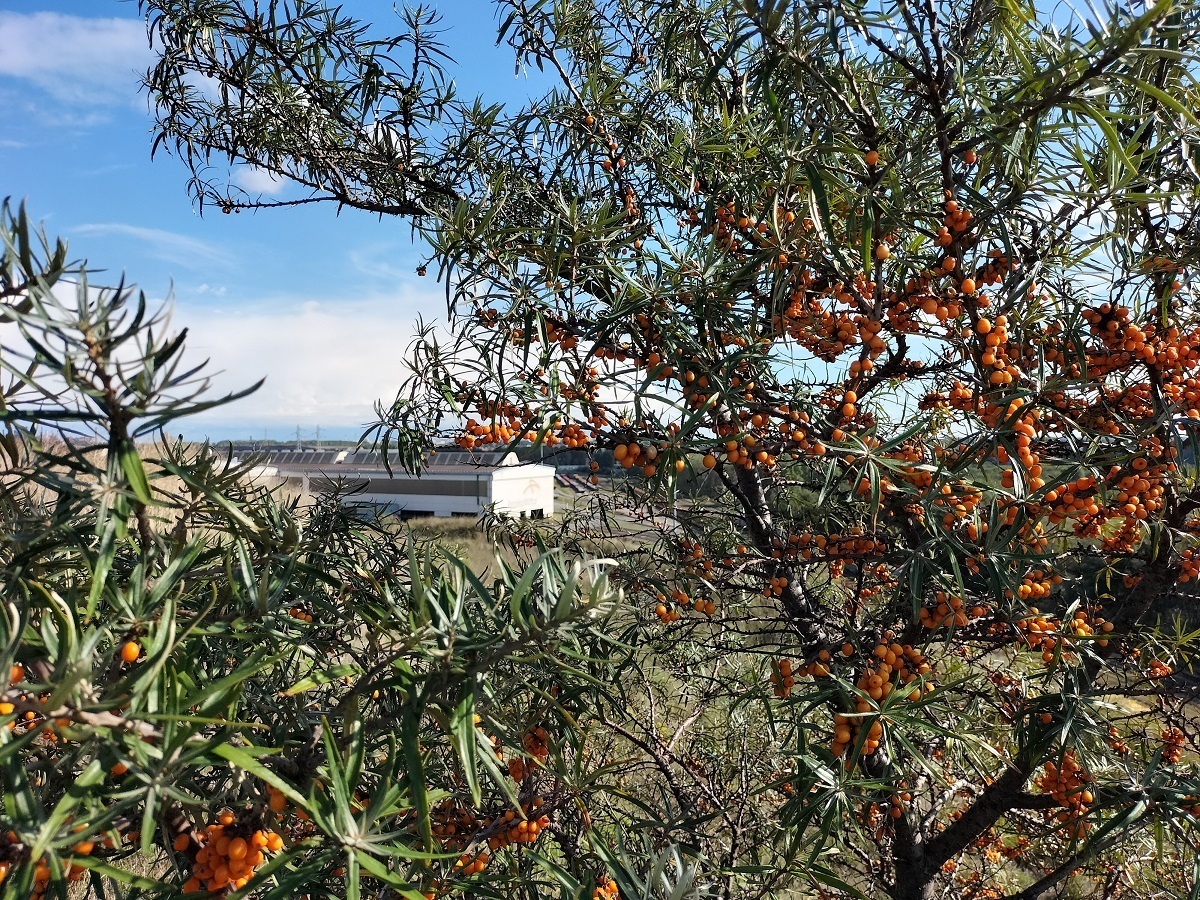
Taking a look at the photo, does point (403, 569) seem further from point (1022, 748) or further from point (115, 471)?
point (1022, 748)

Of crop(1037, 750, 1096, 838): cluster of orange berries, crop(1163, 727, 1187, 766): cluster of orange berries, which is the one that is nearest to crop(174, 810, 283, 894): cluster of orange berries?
crop(1037, 750, 1096, 838): cluster of orange berries

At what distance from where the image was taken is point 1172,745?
1.63 meters

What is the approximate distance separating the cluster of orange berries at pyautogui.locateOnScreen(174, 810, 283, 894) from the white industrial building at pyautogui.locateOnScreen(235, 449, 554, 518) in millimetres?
409

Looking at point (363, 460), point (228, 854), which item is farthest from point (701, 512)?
point (363, 460)

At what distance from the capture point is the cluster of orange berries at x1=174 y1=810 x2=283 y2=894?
714mm

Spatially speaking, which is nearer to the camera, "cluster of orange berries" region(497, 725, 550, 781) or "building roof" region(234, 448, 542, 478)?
"cluster of orange berries" region(497, 725, 550, 781)

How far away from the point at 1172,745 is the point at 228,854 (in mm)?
2008

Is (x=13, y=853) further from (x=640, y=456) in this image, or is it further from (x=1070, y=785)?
(x=1070, y=785)

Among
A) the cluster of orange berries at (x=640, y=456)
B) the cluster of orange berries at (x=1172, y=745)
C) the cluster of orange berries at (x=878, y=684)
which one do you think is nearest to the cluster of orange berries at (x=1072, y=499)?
the cluster of orange berries at (x=878, y=684)

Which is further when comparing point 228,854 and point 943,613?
point 943,613

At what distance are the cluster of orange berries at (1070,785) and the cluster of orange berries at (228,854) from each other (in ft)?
4.35

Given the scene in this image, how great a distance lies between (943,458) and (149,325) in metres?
1.17

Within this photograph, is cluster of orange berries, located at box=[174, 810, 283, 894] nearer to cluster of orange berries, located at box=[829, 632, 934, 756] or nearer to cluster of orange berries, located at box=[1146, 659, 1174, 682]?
cluster of orange berries, located at box=[829, 632, 934, 756]

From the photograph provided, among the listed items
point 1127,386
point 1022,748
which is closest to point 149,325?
point 1022,748
